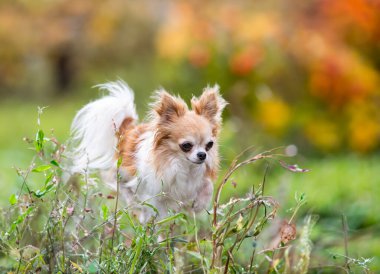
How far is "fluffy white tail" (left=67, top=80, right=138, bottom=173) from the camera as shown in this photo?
4402 millimetres

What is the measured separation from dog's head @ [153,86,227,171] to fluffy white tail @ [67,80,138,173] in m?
0.59

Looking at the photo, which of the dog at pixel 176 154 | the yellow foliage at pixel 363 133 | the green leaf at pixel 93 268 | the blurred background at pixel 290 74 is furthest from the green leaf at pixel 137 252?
the yellow foliage at pixel 363 133

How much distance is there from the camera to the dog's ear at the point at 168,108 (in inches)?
150

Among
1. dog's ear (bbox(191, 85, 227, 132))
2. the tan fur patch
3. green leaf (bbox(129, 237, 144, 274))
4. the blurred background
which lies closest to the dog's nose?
dog's ear (bbox(191, 85, 227, 132))

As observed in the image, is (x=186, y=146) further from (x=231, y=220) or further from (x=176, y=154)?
(x=231, y=220)

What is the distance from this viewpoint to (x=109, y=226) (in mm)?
3785

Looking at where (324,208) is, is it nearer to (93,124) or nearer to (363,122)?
(93,124)

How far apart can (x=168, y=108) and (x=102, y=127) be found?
2.42 feet

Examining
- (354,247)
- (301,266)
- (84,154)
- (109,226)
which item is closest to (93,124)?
(84,154)

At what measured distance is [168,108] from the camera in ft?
12.5

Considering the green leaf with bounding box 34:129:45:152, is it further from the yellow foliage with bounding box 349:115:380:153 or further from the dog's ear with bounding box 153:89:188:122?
the yellow foliage with bounding box 349:115:380:153

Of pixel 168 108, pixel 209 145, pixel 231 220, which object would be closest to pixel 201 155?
pixel 209 145

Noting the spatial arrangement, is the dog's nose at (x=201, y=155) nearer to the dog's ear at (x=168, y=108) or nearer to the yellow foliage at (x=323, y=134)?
the dog's ear at (x=168, y=108)

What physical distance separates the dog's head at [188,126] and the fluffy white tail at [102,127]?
59 centimetres
